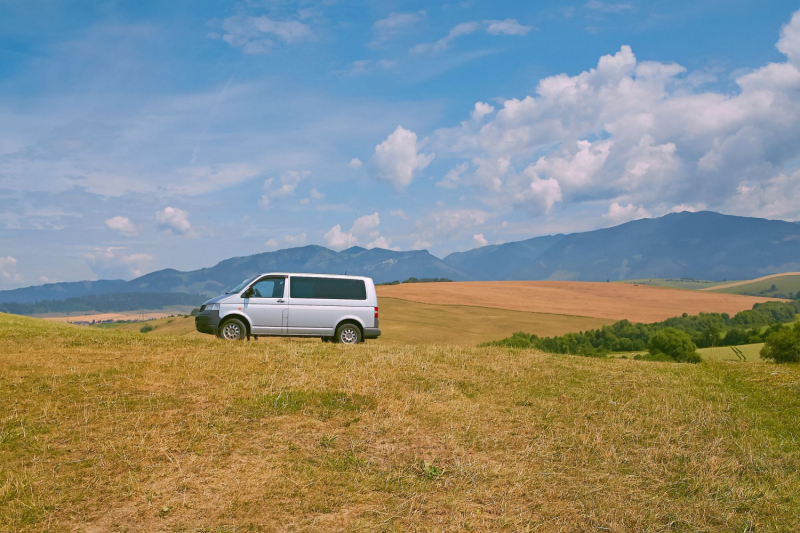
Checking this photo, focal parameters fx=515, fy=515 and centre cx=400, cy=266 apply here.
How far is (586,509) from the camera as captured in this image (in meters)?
7.17

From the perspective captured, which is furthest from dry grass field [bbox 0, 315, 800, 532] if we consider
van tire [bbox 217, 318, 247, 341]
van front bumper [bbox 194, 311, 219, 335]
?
van front bumper [bbox 194, 311, 219, 335]

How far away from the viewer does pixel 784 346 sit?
111 ft

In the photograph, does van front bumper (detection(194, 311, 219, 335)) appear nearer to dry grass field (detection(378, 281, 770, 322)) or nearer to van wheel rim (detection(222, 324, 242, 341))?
van wheel rim (detection(222, 324, 242, 341))

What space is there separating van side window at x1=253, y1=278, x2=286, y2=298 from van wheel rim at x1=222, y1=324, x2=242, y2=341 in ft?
4.60

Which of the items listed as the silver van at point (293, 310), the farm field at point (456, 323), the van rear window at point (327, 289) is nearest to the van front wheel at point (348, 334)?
the silver van at point (293, 310)

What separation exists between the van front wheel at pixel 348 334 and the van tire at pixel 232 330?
11.5 ft

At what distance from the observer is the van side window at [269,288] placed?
19.7 metres

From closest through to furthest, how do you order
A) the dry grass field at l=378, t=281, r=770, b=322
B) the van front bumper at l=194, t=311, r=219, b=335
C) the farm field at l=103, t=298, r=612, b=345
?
the van front bumper at l=194, t=311, r=219, b=335
the farm field at l=103, t=298, r=612, b=345
the dry grass field at l=378, t=281, r=770, b=322

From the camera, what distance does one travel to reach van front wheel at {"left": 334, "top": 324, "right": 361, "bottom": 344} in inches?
783

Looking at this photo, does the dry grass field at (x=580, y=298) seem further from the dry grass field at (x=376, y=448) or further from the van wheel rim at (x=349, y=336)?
the dry grass field at (x=376, y=448)

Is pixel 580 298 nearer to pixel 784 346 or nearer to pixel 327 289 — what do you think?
pixel 784 346

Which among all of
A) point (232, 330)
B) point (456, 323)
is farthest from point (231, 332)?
point (456, 323)

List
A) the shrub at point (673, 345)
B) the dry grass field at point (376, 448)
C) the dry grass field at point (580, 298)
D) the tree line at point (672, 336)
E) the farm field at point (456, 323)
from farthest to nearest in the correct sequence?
the dry grass field at point (580, 298), the farm field at point (456, 323), the tree line at point (672, 336), the shrub at point (673, 345), the dry grass field at point (376, 448)

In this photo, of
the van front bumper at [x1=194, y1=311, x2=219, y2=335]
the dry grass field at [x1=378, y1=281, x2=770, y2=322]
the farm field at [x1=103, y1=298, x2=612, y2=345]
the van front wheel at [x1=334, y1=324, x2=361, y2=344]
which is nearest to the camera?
the van front bumper at [x1=194, y1=311, x2=219, y2=335]
